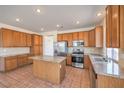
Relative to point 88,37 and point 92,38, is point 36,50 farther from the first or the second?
point 92,38

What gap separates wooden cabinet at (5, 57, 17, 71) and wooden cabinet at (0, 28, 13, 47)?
74 cm

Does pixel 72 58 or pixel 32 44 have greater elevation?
pixel 32 44

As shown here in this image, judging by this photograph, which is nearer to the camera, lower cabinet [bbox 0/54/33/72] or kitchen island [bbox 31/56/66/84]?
kitchen island [bbox 31/56/66/84]

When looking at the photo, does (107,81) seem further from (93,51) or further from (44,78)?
(93,51)

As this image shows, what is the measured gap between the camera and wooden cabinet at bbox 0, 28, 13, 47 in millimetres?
4232

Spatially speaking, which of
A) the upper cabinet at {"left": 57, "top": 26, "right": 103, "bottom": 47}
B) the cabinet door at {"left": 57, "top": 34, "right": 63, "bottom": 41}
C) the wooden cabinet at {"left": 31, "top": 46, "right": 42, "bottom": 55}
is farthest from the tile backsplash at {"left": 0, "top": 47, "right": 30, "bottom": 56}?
the upper cabinet at {"left": 57, "top": 26, "right": 103, "bottom": 47}

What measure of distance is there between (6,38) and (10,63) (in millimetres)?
1300

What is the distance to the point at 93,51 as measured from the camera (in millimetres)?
5473

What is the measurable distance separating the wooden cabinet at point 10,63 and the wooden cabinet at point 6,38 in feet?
2.43

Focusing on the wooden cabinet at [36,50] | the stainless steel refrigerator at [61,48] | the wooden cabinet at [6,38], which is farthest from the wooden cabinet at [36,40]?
the wooden cabinet at [6,38]

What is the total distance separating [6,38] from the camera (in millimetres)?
4398

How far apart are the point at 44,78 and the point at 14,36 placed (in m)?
3.06

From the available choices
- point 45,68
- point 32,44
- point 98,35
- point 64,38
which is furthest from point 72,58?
point 32,44

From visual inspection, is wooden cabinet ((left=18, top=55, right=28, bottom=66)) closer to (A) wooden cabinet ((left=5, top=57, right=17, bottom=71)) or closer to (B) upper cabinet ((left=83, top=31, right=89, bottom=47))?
(A) wooden cabinet ((left=5, top=57, right=17, bottom=71))
